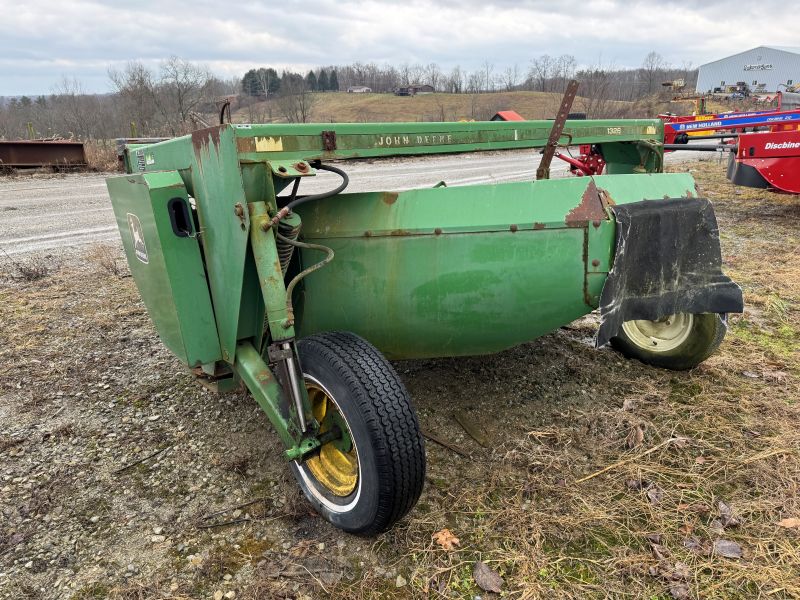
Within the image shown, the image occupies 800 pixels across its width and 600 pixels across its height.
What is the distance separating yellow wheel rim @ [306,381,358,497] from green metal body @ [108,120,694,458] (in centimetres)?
14

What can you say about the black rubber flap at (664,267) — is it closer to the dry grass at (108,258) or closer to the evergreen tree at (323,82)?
the dry grass at (108,258)

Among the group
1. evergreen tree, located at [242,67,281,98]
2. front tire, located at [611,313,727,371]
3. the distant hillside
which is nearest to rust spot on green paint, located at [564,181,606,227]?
front tire, located at [611,313,727,371]

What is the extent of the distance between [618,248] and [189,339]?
6.10 ft

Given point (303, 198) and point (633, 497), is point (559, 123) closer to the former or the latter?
point (303, 198)

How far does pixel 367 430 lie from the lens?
190 cm

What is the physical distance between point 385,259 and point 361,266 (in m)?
0.11

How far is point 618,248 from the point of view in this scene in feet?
7.88

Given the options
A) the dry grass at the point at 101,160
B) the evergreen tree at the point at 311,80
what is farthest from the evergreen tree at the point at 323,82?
the dry grass at the point at 101,160

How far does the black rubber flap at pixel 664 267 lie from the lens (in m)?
2.41

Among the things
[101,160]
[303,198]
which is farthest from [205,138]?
[101,160]

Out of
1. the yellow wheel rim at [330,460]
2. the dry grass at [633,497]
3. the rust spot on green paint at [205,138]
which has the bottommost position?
the dry grass at [633,497]

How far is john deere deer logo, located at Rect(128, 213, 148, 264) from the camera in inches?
96.7

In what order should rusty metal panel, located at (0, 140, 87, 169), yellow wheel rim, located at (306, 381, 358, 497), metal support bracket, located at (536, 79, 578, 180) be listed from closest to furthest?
yellow wheel rim, located at (306, 381, 358, 497) < metal support bracket, located at (536, 79, 578, 180) < rusty metal panel, located at (0, 140, 87, 169)

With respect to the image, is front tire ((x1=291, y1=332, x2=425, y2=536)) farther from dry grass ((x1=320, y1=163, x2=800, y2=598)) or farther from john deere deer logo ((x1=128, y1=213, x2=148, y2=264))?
john deere deer logo ((x1=128, y1=213, x2=148, y2=264))
